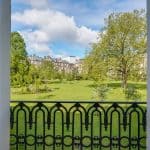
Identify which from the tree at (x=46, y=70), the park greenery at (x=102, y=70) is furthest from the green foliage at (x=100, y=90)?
the tree at (x=46, y=70)

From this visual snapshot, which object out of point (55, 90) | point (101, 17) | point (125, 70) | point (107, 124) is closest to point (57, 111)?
point (55, 90)

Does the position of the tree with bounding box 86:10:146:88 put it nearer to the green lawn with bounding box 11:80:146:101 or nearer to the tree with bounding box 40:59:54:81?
the green lawn with bounding box 11:80:146:101

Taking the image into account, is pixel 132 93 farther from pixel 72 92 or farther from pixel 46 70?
pixel 46 70

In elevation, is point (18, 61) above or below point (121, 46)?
below

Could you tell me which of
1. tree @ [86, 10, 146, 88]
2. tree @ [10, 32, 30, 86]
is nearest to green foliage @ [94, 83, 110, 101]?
tree @ [86, 10, 146, 88]

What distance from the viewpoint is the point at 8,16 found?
7.71 feet

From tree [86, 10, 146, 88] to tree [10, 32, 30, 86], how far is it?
0.52 metres

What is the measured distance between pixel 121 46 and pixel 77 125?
745 mm

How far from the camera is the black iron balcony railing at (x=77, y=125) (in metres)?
2.51

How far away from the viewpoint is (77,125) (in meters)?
2.54

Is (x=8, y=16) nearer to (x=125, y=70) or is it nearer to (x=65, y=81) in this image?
(x=65, y=81)

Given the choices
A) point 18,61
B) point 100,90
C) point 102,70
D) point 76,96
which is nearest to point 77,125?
point 76,96

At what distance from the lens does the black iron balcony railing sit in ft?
8.23

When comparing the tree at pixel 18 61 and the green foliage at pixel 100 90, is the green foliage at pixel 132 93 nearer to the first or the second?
the green foliage at pixel 100 90
